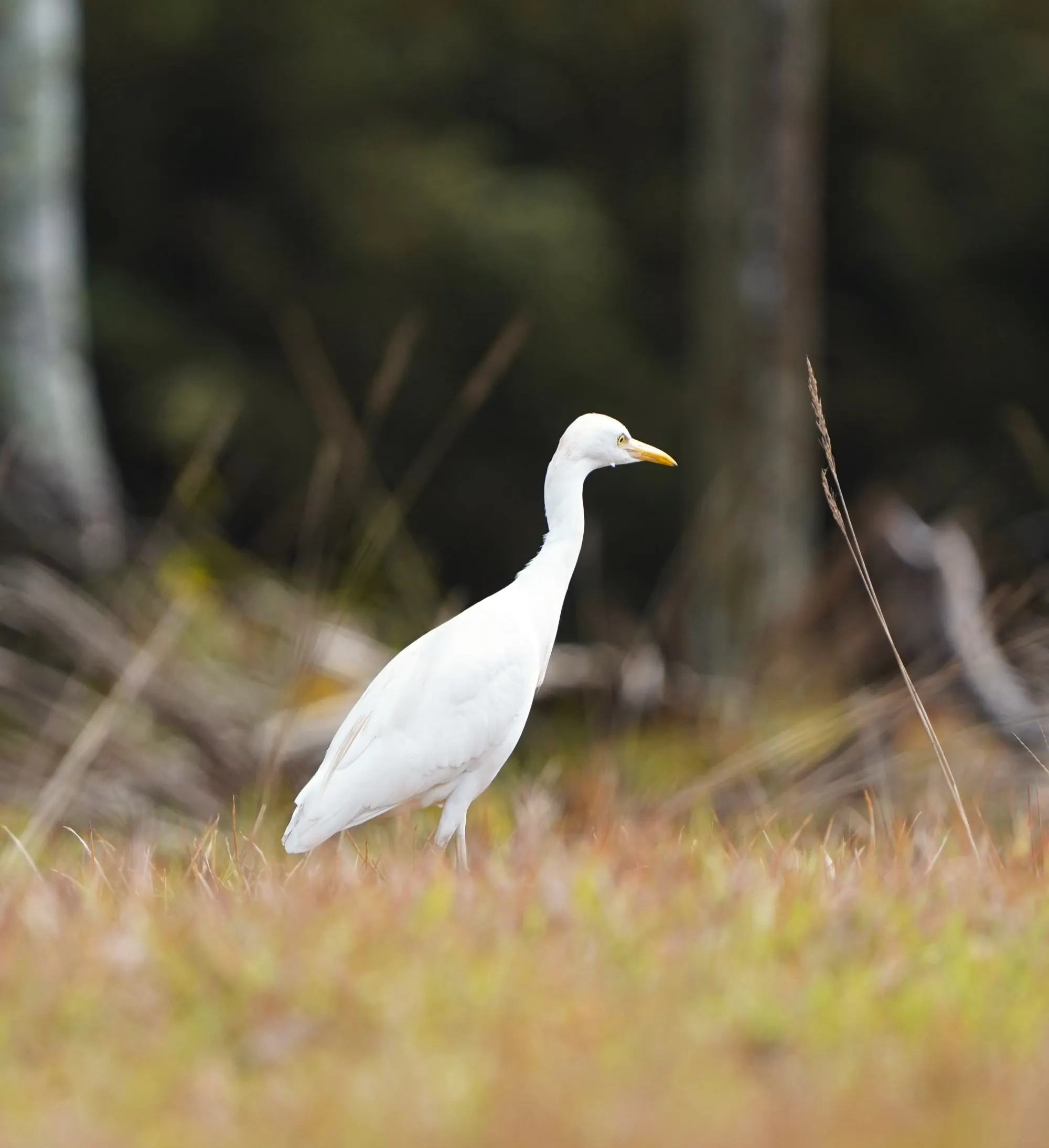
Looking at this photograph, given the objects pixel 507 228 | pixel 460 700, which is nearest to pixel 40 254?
pixel 460 700

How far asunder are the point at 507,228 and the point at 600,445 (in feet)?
30.4

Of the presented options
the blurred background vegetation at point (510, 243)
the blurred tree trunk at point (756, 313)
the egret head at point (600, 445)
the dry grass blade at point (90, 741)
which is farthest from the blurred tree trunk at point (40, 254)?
the blurred background vegetation at point (510, 243)

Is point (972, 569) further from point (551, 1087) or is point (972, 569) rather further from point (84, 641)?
point (551, 1087)

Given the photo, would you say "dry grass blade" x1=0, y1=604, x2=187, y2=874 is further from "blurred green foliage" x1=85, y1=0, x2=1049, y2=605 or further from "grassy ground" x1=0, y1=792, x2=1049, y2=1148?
"blurred green foliage" x1=85, y1=0, x2=1049, y2=605

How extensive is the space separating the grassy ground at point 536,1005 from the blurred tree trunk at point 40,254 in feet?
13.5

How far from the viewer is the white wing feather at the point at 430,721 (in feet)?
10.4

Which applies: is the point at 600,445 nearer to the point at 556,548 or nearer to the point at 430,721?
the point at 556,548

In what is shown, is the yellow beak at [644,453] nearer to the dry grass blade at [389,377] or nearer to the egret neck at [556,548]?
the egret neck at [556,548]

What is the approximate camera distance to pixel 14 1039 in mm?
2156

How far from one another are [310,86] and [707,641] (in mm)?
7811

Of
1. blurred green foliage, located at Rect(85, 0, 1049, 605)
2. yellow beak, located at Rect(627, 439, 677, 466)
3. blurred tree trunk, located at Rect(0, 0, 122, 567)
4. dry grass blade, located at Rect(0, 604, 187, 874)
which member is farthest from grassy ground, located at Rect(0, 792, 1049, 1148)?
blurred green foliage, located at Rect(85, 0, 1049, 605)

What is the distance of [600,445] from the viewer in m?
3.28

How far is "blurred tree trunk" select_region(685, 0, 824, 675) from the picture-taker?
6.64 m

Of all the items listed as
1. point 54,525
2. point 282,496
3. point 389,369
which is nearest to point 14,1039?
point 389,369
